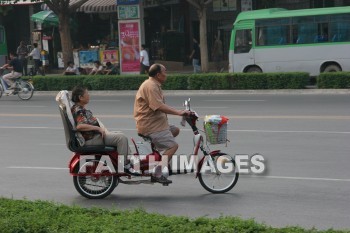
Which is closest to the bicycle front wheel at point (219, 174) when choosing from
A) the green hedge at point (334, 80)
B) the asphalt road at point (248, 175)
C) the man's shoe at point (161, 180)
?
the asphalt road at point (248, 175)

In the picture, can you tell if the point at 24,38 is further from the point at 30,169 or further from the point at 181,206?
the point at 181,206

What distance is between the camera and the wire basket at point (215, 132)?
32.7 feet

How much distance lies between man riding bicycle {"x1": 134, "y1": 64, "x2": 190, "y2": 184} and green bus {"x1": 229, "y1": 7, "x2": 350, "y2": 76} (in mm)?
19094

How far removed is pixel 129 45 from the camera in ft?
111

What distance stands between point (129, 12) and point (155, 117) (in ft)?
78.2

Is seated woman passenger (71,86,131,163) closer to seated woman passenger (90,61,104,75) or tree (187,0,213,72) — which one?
tree (187,0,213,72)

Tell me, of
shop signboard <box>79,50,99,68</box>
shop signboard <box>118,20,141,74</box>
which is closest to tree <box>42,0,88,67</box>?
shop signboard <box>118,20,141,74</box>

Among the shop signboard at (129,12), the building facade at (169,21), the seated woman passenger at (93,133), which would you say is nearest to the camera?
the seated woman passenger at (93,133)

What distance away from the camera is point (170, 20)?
1640 inches

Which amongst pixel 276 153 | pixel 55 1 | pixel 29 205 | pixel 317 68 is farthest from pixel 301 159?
pixel 55 1

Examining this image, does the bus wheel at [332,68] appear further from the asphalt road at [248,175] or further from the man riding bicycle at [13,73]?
the man riding bicycle at [13,73]

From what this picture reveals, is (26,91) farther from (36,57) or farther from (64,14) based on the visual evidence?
(36,57)

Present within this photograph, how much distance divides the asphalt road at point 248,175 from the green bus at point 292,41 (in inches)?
236

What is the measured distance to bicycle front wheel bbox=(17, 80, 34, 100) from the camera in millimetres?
27797
